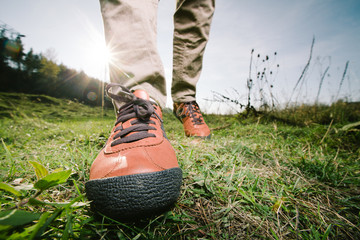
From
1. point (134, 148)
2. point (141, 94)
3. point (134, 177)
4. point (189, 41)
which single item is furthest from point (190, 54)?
point (134, 177)

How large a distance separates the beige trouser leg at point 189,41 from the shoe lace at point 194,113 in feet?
0.25

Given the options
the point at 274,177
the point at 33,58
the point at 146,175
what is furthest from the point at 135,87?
the point at 33,58

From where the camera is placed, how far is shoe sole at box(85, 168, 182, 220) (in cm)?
50

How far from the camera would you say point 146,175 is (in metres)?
0.56

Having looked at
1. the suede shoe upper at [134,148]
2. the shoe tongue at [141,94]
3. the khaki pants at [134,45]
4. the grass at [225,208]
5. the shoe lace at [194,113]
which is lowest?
the grass at [225,208]

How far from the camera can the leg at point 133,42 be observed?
1.01m

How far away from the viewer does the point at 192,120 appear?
5.61ft

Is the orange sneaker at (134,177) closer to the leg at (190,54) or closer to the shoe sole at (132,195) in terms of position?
the shoe sole at (132,195)

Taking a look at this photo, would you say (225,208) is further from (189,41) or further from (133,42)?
(189,41)

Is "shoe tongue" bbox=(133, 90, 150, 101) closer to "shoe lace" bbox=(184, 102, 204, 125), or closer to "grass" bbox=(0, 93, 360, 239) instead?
"grass" bbox=(0, 93, 360, 239)

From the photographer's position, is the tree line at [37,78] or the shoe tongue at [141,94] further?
the tree line at [37,78]

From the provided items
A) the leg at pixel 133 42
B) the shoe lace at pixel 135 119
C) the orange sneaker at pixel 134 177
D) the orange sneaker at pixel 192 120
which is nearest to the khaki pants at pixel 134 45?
the leg at pixel 133 42

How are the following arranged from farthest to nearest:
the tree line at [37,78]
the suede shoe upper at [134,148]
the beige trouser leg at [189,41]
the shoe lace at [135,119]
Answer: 1. the tree line at [37,78]
2. the beige trouser leg at [189,41]
3. the shoe lace at [135,119]
4. the suede shoe upper at [134,148]

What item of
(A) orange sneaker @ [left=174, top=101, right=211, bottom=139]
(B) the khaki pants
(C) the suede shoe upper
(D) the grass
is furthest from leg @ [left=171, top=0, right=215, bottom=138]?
(C) the suede shoe upper
